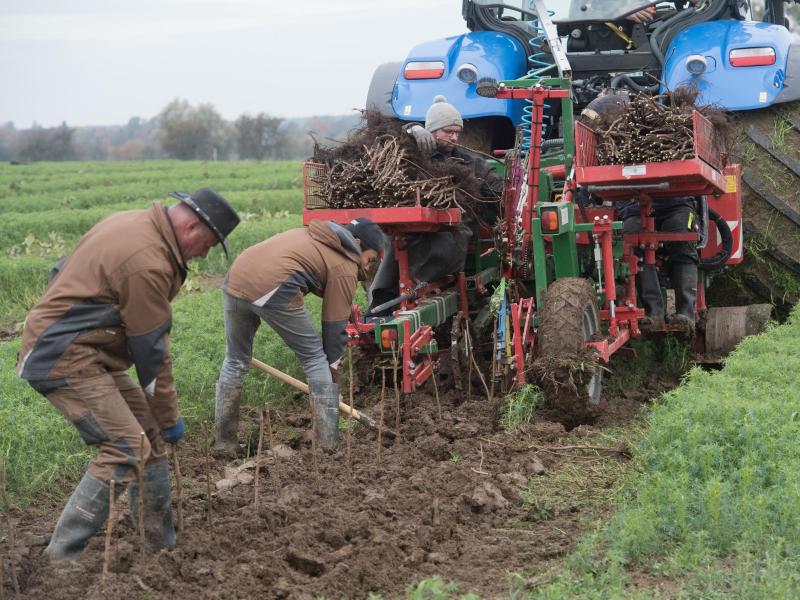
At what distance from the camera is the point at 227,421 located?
6.00 m

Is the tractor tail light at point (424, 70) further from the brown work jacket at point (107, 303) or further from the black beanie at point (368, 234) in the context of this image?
the brown work jacket at point (107, 303)

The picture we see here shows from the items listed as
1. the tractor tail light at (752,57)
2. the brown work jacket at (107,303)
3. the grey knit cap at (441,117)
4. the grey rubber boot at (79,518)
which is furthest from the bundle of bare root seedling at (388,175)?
the grey rubber boot at (79,518)

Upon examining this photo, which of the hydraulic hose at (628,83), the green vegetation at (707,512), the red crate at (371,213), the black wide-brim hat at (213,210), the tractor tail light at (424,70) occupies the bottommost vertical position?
the green vegetation at (707,512)

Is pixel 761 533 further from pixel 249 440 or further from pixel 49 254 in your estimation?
pixel 49 254

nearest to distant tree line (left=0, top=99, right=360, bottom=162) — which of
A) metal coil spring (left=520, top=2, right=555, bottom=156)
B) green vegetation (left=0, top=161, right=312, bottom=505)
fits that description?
green vegetation (left=0, top=161, right=312, bottom=505)

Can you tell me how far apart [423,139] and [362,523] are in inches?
115

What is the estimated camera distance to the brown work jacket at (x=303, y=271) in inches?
222

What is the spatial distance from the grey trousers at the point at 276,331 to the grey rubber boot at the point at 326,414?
0.04 m

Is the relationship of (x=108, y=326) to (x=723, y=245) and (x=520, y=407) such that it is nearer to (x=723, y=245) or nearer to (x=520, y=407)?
(x=520, y=407)

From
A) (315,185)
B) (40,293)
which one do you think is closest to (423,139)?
(315,185)

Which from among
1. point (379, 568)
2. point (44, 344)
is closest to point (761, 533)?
point (379, 568)

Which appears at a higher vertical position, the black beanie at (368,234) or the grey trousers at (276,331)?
the black beanie at (368,234)

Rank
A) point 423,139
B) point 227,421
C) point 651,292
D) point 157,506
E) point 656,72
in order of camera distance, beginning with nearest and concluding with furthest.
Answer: point 157,506
point 227,421
point 423,139
point 651,292
point 656,72

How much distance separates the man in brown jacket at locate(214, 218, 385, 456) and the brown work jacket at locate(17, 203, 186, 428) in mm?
1510
